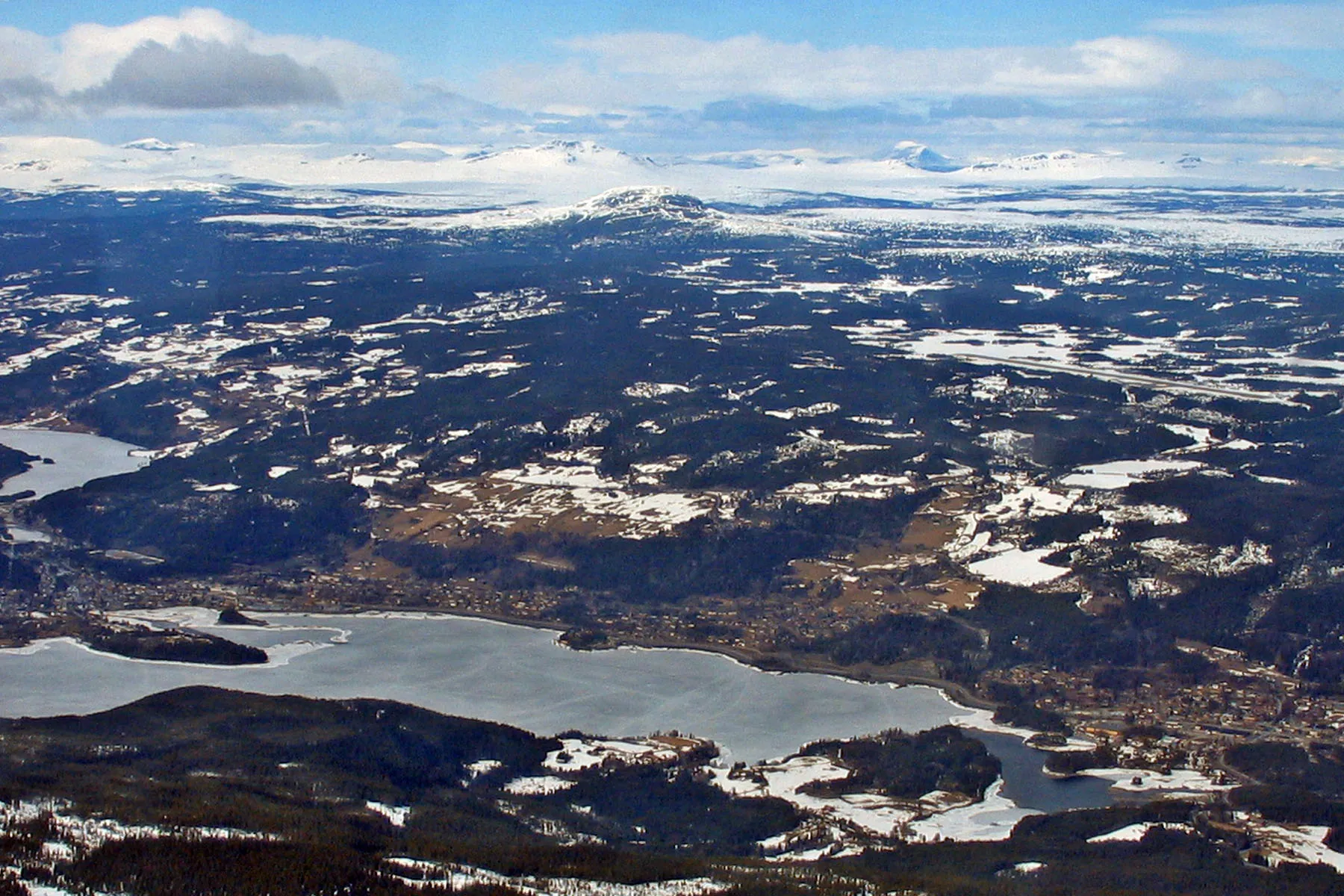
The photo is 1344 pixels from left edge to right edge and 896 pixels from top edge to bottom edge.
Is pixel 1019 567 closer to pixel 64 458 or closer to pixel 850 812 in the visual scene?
pixel 850 812

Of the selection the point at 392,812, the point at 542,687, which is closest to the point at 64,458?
the point at 542,687

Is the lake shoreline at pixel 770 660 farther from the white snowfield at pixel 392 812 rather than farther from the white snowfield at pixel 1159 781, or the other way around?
the white snowfield at pixel 392 812

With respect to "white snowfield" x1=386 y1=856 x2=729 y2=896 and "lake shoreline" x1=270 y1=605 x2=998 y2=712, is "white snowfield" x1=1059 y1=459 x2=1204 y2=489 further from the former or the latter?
"white snowfield" x1=386 y1=856 x2=729 y2=896

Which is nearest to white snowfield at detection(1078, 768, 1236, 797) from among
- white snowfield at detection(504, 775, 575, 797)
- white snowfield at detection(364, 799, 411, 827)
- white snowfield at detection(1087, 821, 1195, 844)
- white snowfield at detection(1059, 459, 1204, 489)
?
white snowfield at detection(1087, 821, 1195, 844)

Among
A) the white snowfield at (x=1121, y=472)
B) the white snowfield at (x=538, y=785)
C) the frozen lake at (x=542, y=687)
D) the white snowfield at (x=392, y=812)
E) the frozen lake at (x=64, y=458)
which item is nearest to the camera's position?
the white snowfield at (x=392, y=812)

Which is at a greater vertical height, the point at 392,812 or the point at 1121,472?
the point at 1121,472

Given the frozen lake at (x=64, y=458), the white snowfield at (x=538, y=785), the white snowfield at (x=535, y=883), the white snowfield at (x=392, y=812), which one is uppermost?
the white snowfield at (x=535, y=883)

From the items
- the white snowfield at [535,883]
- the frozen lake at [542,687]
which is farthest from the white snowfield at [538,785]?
the white snowfield at [535,883]

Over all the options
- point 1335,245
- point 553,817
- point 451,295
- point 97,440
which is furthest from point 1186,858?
point 1335,245

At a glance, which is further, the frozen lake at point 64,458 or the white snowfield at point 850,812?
the frozen lake at point 64,458
